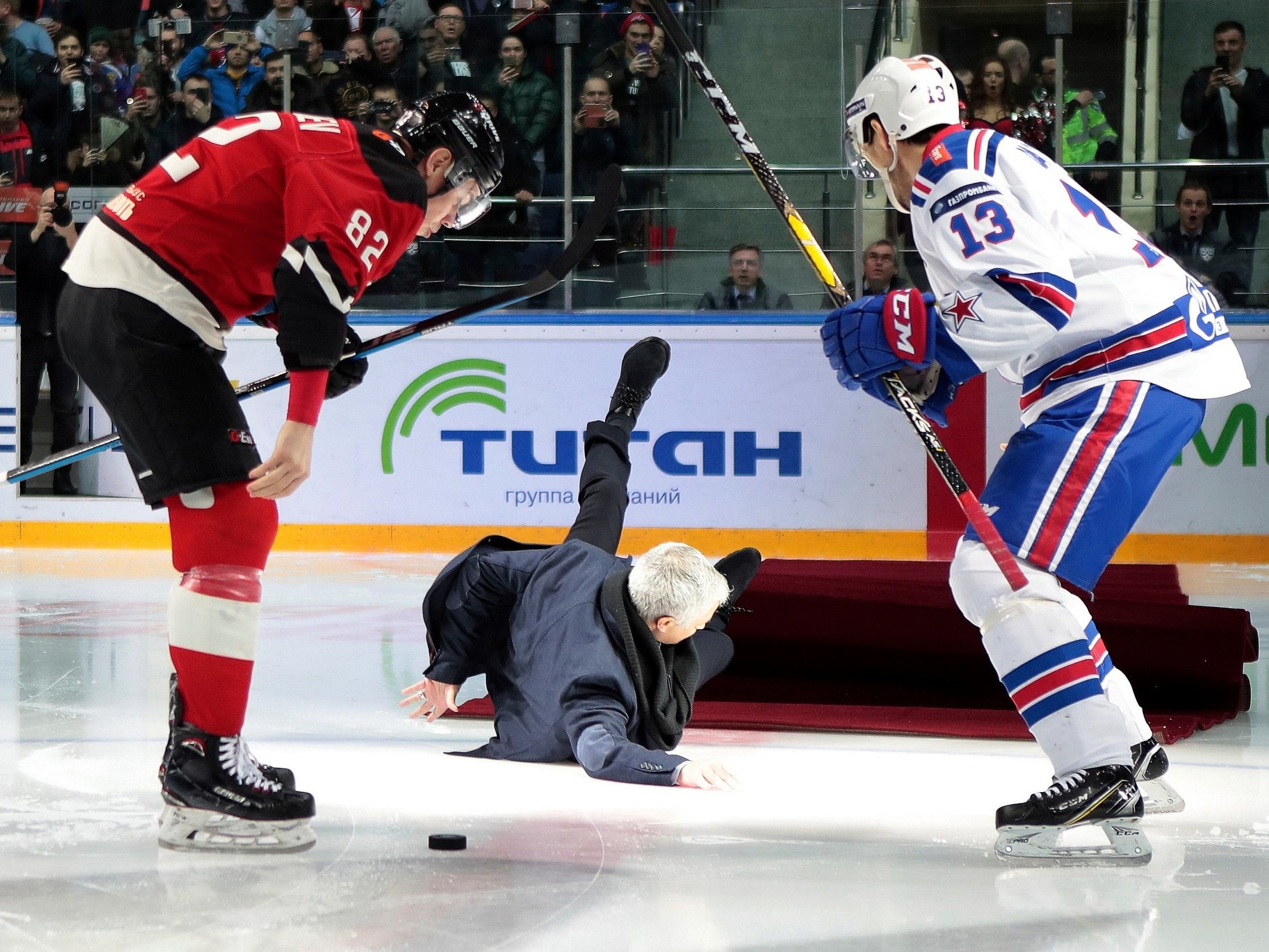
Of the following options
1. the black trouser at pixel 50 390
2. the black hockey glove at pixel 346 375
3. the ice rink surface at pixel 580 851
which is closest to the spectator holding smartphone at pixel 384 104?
the black trouser at pixel 50 390

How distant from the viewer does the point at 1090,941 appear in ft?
6.15

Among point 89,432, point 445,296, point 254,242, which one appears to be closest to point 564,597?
point 254,242

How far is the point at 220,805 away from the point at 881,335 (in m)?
1.26

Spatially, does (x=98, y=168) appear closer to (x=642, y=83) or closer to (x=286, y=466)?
(x=642, y=83)

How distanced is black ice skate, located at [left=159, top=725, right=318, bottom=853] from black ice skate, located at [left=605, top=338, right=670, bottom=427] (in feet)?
6.70

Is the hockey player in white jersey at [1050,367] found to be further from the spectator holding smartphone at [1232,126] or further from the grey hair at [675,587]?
the spectator holding smartphone at [1232,126]

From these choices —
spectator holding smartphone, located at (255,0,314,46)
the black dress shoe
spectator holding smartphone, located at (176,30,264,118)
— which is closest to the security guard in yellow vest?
spectator holding smartphone, located at (255,0,314,46)

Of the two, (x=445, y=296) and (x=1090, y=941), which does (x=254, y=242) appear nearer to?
(x=1090, y=941)

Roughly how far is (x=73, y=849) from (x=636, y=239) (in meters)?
5.18

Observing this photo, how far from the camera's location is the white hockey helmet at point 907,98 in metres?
2.42

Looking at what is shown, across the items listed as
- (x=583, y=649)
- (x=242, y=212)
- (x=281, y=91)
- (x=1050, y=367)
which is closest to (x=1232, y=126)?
(x=281, y=91)

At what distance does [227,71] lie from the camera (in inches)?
299

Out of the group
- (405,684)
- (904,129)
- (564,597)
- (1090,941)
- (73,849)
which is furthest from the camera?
(405,684)

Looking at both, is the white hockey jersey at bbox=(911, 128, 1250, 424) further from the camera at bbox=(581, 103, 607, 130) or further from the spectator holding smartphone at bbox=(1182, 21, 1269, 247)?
the camera at bbox=(581, 103, 607, 130)
